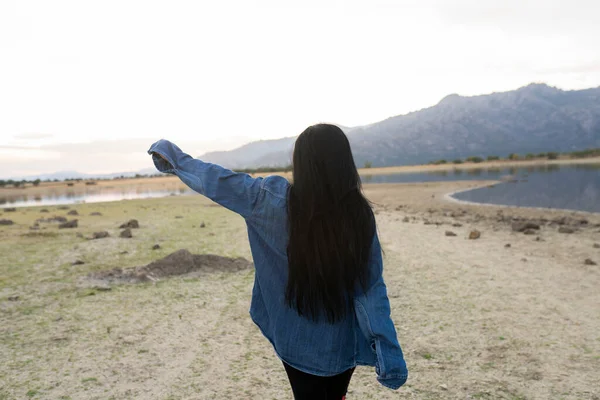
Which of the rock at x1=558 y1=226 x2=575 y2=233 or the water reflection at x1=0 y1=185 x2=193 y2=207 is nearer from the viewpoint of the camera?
the rock at x1=558 y1=226 x2=575 y2=233

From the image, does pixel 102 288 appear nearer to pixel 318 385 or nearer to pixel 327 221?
pixel 318 385

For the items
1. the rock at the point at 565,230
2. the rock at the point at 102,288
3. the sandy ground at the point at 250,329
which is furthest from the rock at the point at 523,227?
the rock at the point at 102,288

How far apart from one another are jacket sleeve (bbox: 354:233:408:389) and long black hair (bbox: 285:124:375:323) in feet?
0.19

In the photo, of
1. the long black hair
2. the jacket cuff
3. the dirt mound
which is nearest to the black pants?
the jacket cuff

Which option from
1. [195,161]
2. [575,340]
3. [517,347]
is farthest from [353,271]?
[575,340]

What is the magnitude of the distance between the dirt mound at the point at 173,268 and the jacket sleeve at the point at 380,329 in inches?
266

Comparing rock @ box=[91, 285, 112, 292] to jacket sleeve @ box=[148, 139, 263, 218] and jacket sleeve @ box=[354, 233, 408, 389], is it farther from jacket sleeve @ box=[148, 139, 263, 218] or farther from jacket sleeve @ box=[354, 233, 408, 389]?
jacket sleeve @ box=[354, 233, 408, 389]

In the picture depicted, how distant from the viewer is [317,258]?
6.15ft

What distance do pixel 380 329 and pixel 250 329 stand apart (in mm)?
4073

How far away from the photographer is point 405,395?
12.9ft

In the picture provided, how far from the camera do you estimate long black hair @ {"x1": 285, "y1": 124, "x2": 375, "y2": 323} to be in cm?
187

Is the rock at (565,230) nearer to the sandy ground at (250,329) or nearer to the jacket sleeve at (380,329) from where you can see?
the sandy ground at (250,329)

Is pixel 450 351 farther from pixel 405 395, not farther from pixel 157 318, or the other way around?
pixel 157 318

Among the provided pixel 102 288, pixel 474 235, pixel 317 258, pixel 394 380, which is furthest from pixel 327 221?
pixel 474 235
